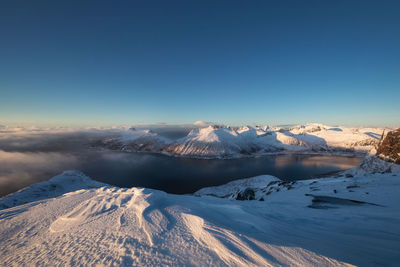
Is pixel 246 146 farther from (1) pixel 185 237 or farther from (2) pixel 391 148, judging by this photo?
(1) pixel 185 237

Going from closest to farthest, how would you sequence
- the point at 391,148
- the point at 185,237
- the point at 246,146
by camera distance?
the point at 185,237, the point at 391,148, the point at 246,146

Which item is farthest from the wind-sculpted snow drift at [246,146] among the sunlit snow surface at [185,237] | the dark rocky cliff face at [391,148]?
the sunlit snow surface at [185,237]

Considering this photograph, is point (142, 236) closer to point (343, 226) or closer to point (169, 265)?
point (169, 265)

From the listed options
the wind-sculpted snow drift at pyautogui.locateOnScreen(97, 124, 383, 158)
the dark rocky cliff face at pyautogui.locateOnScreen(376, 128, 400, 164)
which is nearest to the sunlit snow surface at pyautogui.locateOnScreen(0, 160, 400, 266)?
the dark rocky cliff face at pyautogui.locateOnScreen(376, 128, 400, 164)

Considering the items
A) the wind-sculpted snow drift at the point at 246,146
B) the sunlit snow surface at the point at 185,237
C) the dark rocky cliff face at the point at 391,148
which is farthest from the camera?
the wind-sculpted snow drift at the point at 246,146

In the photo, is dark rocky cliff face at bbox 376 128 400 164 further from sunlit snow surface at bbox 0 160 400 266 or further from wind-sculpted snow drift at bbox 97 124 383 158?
wind-sculpted snow drift at bbox 97 124 383 158

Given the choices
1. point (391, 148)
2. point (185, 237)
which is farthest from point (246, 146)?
point (185, 237)

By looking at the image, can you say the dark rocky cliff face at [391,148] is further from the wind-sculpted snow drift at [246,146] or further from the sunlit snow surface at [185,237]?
the wind-sculpted snow drift at [246,146]

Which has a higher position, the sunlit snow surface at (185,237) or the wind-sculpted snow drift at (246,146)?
the sunlit snow surface at (185,237)

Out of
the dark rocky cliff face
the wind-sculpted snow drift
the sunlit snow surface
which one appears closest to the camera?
the sunlit snow surface
